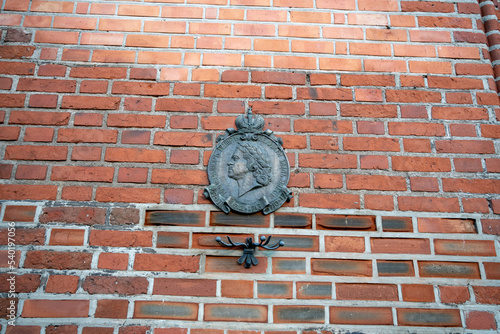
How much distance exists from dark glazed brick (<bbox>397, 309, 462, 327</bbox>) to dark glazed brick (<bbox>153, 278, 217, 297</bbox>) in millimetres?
810

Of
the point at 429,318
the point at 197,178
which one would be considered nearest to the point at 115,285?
the point at 197,178

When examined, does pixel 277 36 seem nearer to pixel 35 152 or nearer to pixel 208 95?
pixel 208 95

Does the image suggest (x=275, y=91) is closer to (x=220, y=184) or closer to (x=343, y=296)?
(x=220, y=184)

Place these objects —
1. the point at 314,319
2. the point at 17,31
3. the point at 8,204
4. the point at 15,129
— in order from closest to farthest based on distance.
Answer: the point at 314,319, the point at 8,204, the point at 15,129, the point at 17,31

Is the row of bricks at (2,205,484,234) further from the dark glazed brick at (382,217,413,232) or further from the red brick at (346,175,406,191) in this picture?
the red brick at (346,175,406,191)

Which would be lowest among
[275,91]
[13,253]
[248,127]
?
[13,253]

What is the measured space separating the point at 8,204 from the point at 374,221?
1.66 meters

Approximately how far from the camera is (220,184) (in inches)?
65.3

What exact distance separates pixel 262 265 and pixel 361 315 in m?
0.46

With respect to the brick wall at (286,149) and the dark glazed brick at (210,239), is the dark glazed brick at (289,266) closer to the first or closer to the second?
the brick wall at (286,149)

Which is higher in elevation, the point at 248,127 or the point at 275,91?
the point at 275,91

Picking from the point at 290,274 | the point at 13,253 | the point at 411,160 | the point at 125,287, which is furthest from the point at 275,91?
the point at 13,253

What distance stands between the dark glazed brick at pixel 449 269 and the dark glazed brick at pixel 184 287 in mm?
923

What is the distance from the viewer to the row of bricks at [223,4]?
6.35 ft
